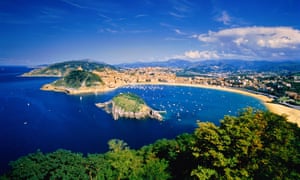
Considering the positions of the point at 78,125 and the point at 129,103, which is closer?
the point at 78,125

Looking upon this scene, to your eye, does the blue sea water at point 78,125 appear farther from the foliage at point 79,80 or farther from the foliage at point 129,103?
the foliage at point 79,80

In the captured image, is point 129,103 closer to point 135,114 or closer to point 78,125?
point 135,114

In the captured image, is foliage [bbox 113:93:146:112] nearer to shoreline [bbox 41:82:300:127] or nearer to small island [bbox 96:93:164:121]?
small island [bbox 96:93:164:121]

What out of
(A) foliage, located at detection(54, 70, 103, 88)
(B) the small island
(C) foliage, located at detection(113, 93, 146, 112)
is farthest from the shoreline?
(C) foliage, located at detection(113, 93, 146, 112)

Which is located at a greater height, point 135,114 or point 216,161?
point 216,161

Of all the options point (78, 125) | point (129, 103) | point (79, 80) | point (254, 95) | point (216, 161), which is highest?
point (216, 161)

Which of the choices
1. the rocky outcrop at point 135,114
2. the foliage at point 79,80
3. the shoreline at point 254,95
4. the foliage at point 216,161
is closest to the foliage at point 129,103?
the rocky outcrop at point 135,114

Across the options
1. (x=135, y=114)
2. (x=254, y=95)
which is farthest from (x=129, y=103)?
(x=254, y=95)
